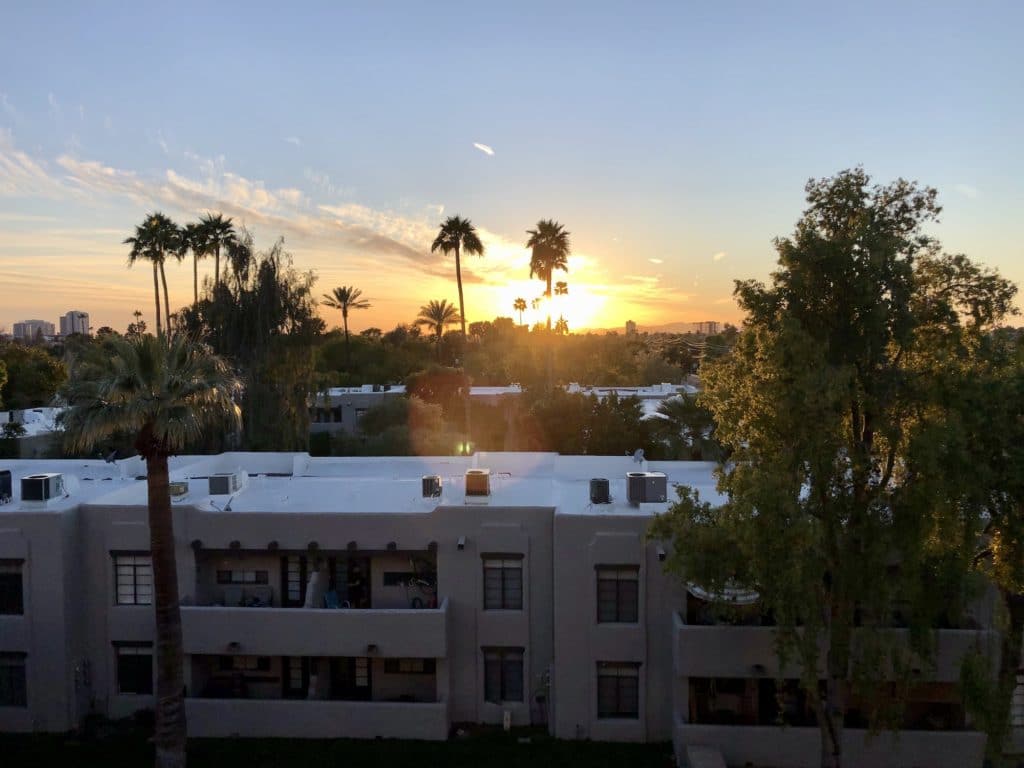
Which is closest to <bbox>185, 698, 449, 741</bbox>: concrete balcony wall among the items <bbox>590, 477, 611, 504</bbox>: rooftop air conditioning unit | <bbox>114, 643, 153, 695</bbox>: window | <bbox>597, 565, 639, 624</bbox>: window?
<bbox>114, 643, 153, 695</bbox>: window

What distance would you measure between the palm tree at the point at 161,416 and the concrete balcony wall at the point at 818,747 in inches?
421

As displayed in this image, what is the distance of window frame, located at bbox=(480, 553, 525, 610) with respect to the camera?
59.6 feet

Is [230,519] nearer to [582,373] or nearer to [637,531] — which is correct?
[637,531]

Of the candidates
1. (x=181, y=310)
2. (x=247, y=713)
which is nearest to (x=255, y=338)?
(x=181, y=310)

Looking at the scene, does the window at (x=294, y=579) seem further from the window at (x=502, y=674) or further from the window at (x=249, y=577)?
the window at (x=502, y=674)

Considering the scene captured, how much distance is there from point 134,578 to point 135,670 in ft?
7.53

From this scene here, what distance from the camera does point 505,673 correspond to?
18.3 metres

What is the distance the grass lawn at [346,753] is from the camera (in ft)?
53.5

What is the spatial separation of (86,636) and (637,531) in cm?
1378

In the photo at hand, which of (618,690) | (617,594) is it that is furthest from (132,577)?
(618,690)

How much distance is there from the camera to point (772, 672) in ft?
54.1

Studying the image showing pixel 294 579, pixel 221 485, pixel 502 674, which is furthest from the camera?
pixel 221 485

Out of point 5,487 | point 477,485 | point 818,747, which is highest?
point 5,487

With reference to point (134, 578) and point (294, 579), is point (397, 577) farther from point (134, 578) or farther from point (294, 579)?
point (134, 578)
